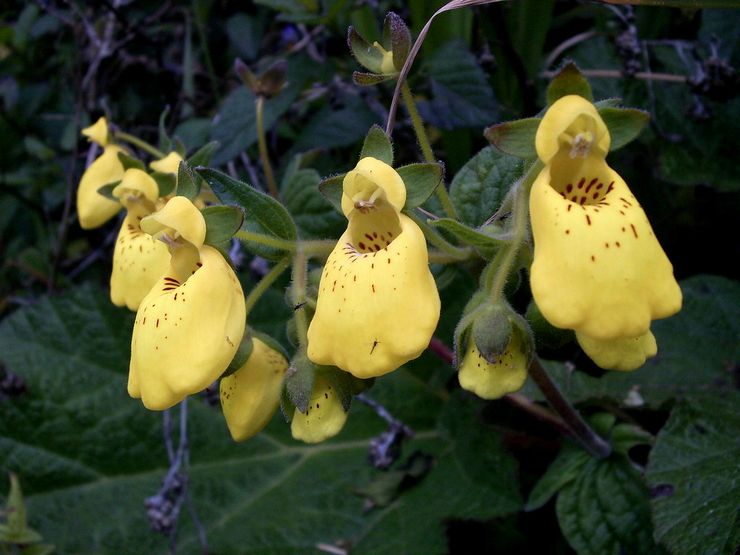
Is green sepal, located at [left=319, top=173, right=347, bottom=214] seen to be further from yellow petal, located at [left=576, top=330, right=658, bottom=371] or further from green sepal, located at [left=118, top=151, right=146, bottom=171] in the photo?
green sepal, located at [left=118, top=151, right=146, bottom=171]

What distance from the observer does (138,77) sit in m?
3.06

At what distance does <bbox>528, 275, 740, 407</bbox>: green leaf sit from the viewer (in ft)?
6.21

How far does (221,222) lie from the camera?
1.22m

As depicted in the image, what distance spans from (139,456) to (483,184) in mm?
1497

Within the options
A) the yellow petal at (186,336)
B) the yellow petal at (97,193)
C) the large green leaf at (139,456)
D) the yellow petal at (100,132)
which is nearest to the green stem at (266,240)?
Answer: the yellow petal at (186,336)

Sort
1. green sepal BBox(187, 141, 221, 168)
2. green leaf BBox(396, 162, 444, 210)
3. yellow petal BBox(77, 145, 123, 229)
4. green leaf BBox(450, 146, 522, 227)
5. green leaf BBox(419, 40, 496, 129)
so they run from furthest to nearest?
green leaf BBox(419, 40, 496, 129) < yellow petal BBox(77, 145, 123, 229) < green sepal BBox(187, 141, 221, 168) < green leaf BBox(450, 146, 522, 227) < green leaf BBox(396, 162, 444, 210)

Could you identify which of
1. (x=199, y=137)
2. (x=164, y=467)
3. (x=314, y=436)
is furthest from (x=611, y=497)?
(x=199, y=137)

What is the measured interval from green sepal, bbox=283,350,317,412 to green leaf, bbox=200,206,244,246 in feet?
0.78

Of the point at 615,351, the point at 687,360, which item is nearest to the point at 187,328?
the point at 615,351

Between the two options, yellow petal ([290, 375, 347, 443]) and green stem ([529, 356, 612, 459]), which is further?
green stem ([529, 356, 612, 459])

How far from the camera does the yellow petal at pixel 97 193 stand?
1785mm

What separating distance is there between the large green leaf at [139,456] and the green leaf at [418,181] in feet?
3.51

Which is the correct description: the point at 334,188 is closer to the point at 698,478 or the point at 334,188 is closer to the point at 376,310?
the point at 376,310

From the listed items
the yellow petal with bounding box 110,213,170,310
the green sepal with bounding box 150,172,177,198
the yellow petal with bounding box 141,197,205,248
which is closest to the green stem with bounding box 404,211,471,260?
the yellow petal with bounding box 141,197,205,248
